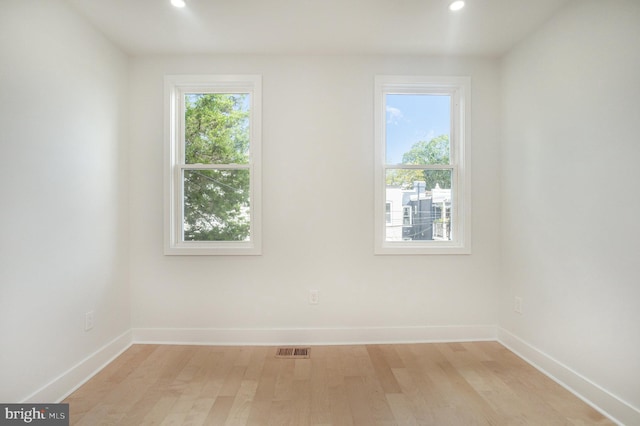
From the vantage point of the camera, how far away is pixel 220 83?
2.71 meters

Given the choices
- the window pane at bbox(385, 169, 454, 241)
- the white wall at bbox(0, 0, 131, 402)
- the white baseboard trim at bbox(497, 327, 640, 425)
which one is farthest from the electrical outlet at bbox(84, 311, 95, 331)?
the white baseboard trim at bbox(497, 327, 640, 425)

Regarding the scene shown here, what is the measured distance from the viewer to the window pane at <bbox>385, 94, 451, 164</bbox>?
282 cm

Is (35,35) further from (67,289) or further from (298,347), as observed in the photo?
(298,347)

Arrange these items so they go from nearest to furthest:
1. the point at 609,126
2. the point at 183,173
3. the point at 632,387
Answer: the point at 632,387, the point at 609,126, the point at 183,173

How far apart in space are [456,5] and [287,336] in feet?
9.67

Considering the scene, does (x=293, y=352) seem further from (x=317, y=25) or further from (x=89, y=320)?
(x=317, y=25)

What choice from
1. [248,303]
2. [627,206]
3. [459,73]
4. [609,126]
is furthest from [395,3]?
[248,303]

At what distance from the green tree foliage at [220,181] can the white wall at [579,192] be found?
2.44 m

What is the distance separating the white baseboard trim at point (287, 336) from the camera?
2.66m

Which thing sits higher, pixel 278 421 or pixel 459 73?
pixel 459 73

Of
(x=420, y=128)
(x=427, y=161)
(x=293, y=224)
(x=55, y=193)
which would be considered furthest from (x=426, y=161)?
(x=55, y=193)

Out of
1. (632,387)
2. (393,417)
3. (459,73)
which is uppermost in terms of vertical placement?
(459,73)

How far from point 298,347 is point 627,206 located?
98.5 inches

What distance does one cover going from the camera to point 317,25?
2.25m
